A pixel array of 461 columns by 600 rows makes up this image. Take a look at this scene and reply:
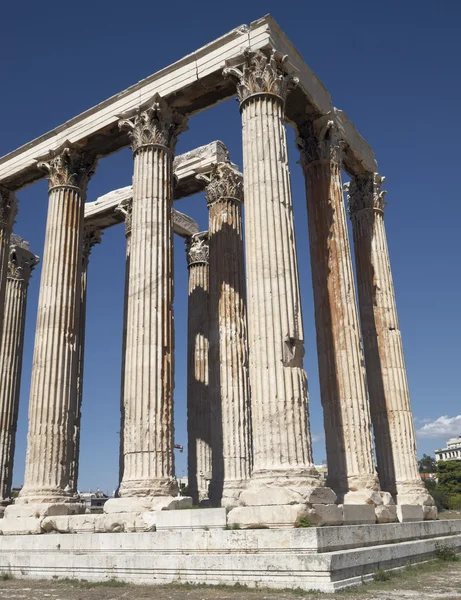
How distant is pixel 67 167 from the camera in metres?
26.8

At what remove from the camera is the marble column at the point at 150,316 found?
1972 cm

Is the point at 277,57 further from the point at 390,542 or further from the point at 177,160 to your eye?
the point at 390,542

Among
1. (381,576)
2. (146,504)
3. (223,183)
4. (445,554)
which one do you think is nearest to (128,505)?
(146,504)

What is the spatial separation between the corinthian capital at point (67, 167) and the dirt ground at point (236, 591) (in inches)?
633

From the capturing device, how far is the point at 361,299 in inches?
1065

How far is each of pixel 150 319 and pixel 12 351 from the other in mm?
14323

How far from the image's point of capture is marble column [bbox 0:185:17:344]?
29.4 metres

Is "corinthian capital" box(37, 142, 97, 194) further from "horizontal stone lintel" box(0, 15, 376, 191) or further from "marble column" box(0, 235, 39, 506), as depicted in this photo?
"marble column" box(0, 235, 39, 506)

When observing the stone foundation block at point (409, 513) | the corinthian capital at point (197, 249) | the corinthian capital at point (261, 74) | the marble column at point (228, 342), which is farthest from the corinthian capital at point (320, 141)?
the stone foundation block at point (409, 513)

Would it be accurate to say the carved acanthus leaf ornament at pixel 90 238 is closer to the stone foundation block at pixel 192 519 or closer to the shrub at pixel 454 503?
the stone foundation block at pixel 192 519

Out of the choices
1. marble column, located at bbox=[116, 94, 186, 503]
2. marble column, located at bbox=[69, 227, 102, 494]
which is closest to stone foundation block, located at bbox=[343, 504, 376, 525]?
marble column, located at bbox=[116, 94, 186, 503]

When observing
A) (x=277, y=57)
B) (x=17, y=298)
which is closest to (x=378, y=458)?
(x=277, y=57)

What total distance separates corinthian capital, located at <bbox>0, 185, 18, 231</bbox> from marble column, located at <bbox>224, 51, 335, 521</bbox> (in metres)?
13.9

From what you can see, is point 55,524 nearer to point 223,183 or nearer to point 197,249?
point 223,183
